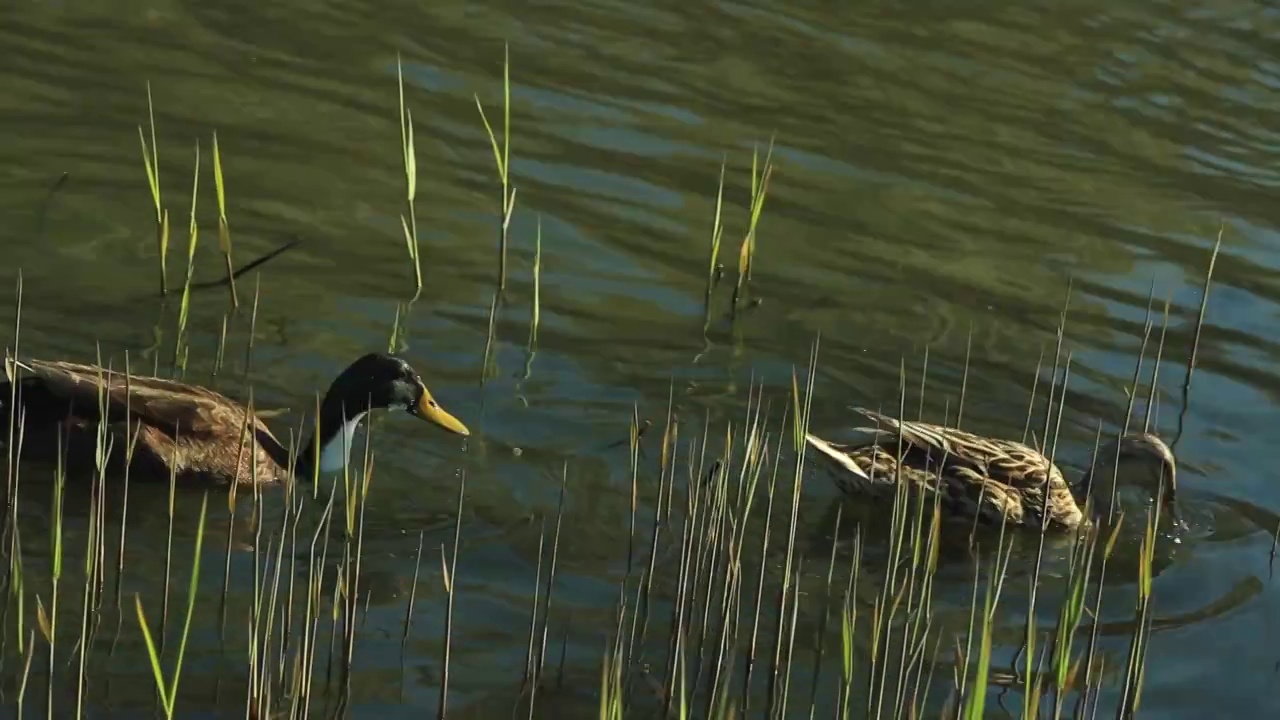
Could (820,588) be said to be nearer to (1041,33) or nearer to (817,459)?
(817,459)

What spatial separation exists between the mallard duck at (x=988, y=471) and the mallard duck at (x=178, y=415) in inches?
62.4

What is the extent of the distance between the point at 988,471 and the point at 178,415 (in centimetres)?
309

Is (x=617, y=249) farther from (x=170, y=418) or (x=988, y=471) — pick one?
(x=170, y=418)

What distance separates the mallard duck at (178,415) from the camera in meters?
7.73

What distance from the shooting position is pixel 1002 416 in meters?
8.98

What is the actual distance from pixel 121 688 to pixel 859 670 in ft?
7.46

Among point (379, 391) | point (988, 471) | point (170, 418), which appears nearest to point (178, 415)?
point (170, 418)

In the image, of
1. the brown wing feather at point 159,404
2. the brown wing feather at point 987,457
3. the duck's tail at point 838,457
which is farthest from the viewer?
the brown wing feather at point 987,457

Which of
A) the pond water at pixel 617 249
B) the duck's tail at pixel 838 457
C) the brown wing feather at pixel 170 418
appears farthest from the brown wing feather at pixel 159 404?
the duck's tail at pixel 838 457

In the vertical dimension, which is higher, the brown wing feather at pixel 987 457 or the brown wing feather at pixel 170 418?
the brown wing feather at pixel 987 457

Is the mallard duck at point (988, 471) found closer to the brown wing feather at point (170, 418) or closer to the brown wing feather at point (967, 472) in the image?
the brown wing feather at point (967, 472)

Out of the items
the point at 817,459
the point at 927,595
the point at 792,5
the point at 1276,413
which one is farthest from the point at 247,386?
the point at 792,5

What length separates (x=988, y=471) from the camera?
26.3 ft

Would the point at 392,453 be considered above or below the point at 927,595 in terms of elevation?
below
